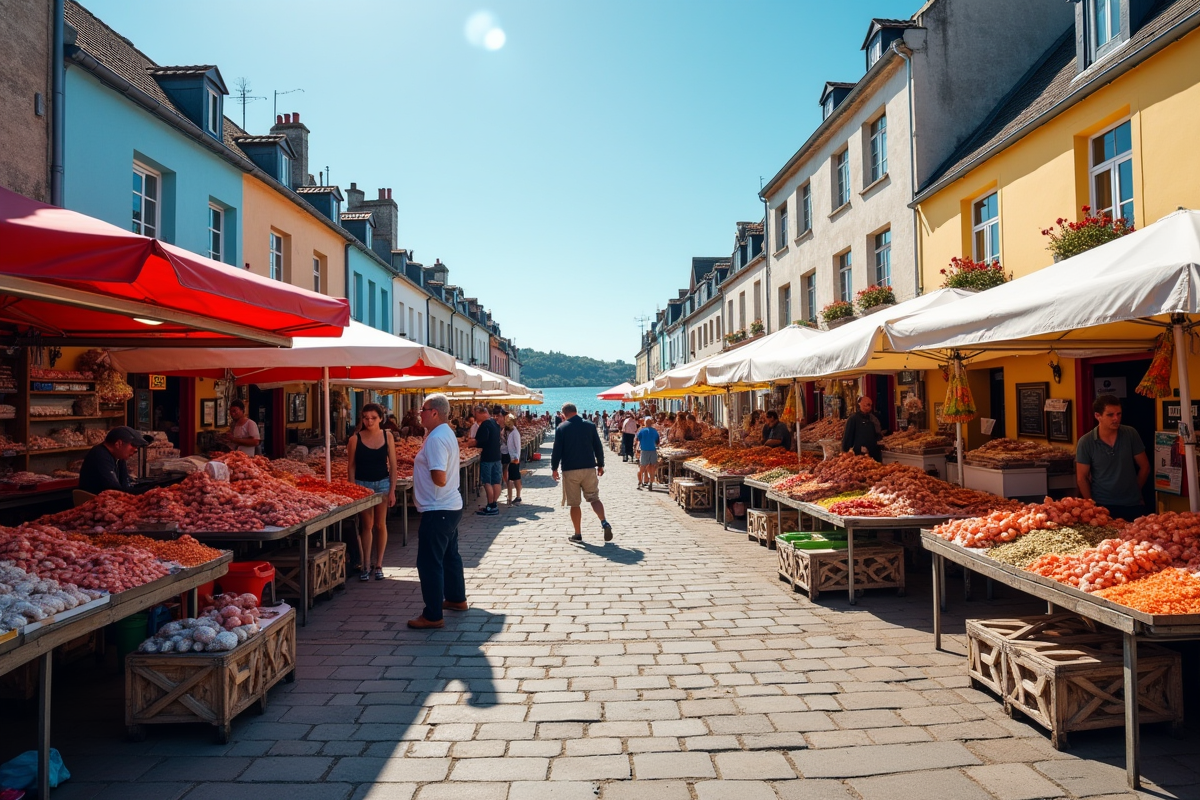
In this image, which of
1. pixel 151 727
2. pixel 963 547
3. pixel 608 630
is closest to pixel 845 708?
pixel 963 547

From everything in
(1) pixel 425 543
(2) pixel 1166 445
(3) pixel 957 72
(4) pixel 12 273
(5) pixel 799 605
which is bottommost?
(5) pixel 799 605

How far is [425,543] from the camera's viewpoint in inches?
256

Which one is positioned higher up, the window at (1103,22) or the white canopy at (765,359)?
the window at (1103,22)

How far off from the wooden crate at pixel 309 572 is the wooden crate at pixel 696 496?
830 cm

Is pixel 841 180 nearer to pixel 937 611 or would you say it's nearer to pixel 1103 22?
pixel 1103 22

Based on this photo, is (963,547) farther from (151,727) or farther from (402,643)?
(151,727)

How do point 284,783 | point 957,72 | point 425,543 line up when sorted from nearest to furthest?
point 284,783, point 425,543, point 957,72

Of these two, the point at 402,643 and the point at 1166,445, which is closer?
the point at 402,643

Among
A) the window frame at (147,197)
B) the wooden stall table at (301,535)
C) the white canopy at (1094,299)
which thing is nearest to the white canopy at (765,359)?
the white canopy at (1094,299)

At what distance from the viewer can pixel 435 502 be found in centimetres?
657

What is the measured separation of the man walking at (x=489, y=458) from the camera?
13339 mm

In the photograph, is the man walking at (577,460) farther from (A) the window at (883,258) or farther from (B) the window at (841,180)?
(B) the window at (841,180)

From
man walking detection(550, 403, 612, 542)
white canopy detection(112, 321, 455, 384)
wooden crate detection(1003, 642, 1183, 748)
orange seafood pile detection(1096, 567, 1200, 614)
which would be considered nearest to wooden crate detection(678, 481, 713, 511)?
man walking detection(550, 403, 612, 542)

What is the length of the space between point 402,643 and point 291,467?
21.5 feet
